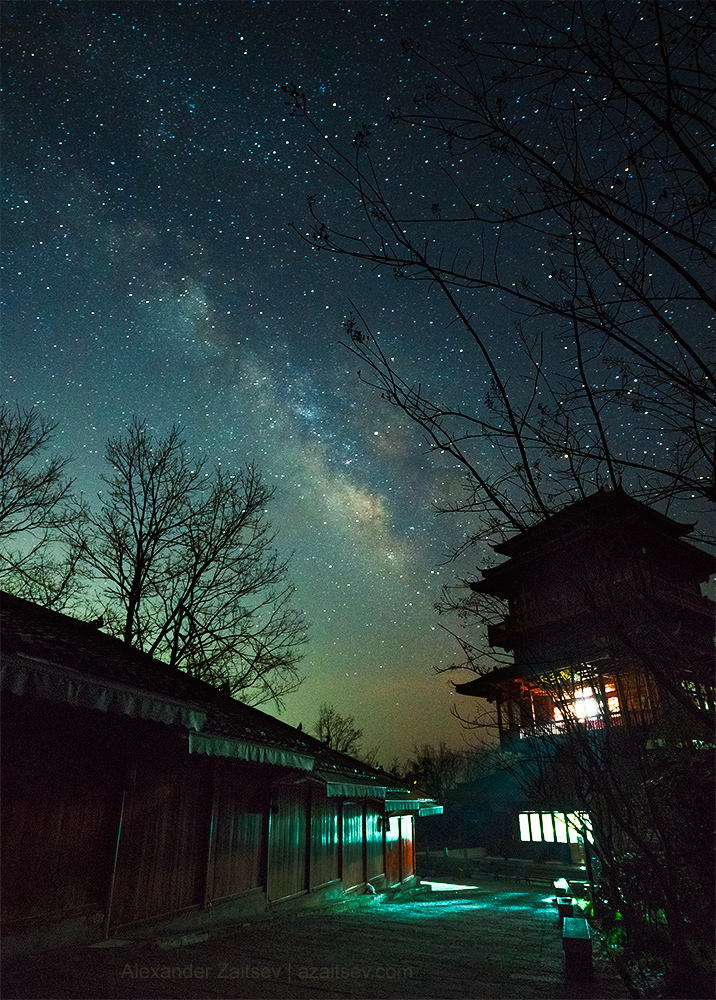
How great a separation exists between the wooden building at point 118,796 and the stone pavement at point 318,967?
19.6 inches

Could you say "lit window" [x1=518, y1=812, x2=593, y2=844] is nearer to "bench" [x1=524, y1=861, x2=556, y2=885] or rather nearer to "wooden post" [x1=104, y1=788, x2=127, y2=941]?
"bench" [x1=524, y1=861, x2=556, y2=885]

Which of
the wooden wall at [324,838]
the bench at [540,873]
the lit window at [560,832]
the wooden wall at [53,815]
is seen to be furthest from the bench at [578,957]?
the lit window at [560,832]

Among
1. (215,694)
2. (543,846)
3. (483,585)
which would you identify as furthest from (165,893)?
(483,585)

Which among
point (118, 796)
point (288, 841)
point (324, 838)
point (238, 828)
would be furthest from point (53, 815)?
point (324, 838)

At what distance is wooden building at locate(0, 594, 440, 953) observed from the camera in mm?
5699

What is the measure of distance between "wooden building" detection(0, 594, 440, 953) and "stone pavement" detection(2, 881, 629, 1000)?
50 centimetres

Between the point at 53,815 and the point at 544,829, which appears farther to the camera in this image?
the point at 544,829

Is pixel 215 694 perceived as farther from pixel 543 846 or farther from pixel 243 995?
pixel 543 846

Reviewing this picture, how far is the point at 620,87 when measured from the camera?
Result: 240 centimetres

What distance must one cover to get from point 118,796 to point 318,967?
3168 millimetres

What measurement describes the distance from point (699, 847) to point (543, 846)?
26966 mm

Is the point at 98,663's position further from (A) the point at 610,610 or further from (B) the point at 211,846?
(A) the point at 610,610

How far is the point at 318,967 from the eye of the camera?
6.28 m

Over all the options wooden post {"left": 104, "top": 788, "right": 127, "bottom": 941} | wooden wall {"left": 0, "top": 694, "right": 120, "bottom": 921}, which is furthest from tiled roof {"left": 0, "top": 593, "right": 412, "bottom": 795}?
wooden post {"left": 104, "top": 788, "right": 127, "bottom": 941}
